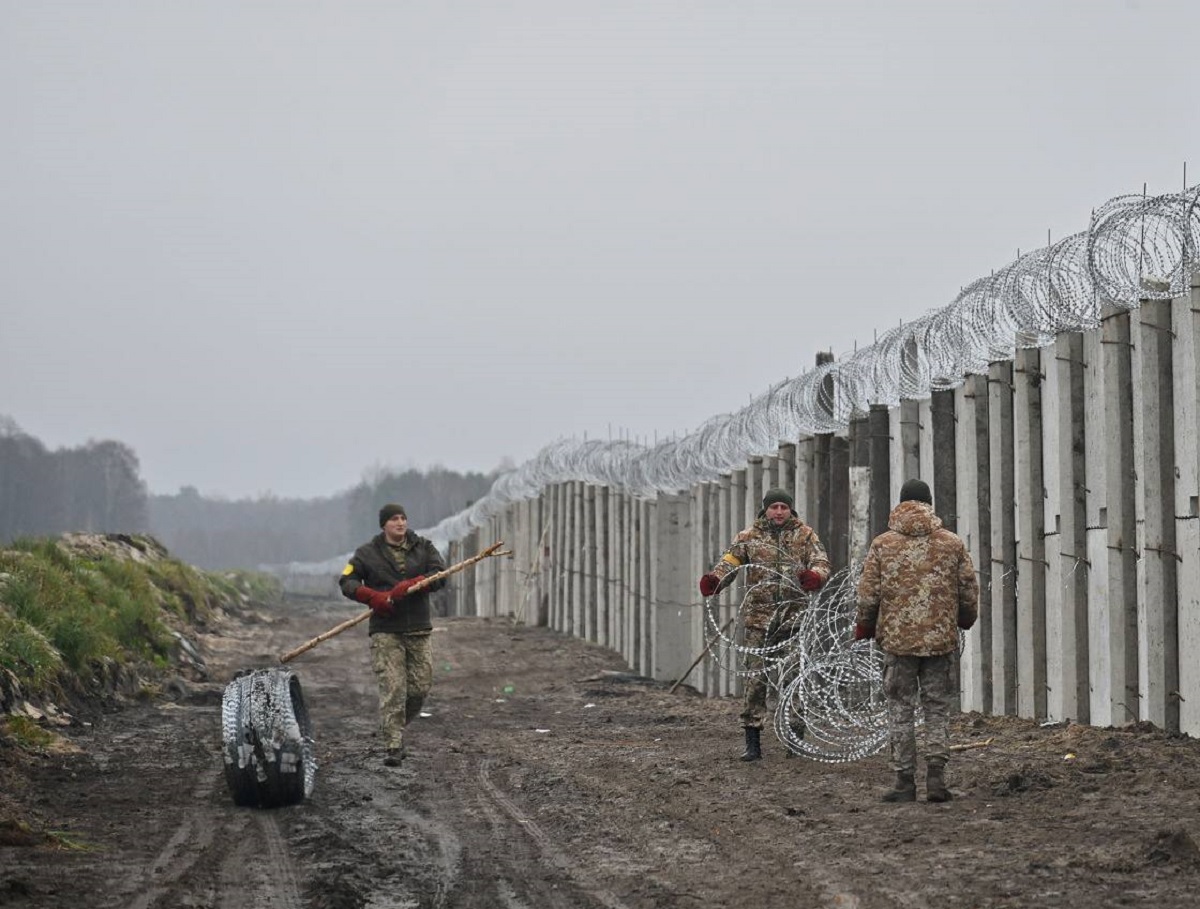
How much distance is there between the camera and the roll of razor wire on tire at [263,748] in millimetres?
9039

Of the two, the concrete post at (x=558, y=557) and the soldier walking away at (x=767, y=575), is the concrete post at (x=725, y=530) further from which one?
the concrete post at (x=558, y=557)

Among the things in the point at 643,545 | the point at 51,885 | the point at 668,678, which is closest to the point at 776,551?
the point at 51,885

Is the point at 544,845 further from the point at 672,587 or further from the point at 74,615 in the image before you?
the point at 672,587

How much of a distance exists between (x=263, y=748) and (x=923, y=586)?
3.70 meters

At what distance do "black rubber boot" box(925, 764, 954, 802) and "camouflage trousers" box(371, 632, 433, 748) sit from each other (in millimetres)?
4264

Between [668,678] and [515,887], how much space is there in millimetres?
11736

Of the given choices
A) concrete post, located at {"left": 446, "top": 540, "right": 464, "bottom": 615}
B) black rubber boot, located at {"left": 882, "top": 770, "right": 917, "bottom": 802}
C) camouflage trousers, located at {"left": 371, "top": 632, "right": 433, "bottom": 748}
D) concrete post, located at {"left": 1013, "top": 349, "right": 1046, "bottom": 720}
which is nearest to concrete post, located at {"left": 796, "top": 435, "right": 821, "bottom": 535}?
concrete post, located at {"left": 1013, "top": 349, "right": 1046, "bottom": 720}

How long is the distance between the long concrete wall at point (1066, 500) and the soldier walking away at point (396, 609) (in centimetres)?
312

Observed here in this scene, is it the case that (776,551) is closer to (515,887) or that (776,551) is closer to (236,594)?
(515,887)

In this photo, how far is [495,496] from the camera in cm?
3312

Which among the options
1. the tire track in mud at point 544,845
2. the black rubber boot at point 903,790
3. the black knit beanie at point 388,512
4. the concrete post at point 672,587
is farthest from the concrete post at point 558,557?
the black rubber boot at point 903,790

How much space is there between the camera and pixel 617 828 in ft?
26.9

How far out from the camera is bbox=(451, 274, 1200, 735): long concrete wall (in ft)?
29.2

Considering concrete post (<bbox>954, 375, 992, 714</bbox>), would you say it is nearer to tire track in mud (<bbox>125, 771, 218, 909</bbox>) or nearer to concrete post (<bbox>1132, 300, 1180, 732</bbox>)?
concrete post (<bbox>1132, 300, 1180, 732</bbox>)
